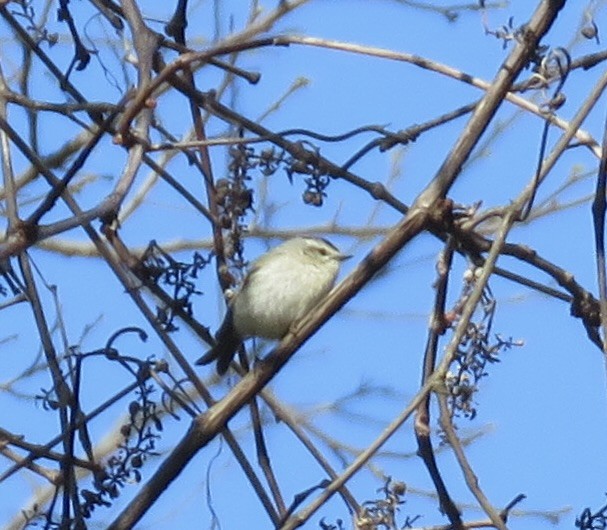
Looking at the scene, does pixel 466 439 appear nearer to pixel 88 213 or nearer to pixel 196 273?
pixel 196 273

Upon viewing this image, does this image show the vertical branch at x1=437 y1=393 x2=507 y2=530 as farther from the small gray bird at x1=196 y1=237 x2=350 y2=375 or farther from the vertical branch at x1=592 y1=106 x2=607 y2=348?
the small gray bird at x1=196 y1=237 x2=350 y2=375

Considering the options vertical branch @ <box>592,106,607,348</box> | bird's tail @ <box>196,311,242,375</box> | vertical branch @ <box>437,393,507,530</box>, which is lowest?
vertical branch @ <box>437,393,507,530</box>

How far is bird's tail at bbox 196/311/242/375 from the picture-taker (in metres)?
3.34

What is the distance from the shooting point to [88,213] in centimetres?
181

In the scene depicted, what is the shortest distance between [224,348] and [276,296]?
6.9 inches

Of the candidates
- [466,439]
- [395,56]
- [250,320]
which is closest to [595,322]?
[395,56]

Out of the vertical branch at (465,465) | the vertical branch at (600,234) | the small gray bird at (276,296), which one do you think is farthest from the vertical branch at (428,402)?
the small gray bird at (276,296)

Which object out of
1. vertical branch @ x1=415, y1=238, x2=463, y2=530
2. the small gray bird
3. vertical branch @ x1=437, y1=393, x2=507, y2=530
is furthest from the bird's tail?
vertical branch @ x1=437, y1=393, x2=507, y2=530

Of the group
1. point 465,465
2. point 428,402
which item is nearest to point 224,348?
point 428,402

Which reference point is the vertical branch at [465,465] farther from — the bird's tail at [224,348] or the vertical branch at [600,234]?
the bird's tail at [224,348]

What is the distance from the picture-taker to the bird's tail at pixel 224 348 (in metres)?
3.34

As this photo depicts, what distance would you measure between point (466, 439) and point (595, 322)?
2967 millimetres

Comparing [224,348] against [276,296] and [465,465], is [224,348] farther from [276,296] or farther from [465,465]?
[465,465]

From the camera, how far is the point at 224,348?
11.4 ft
